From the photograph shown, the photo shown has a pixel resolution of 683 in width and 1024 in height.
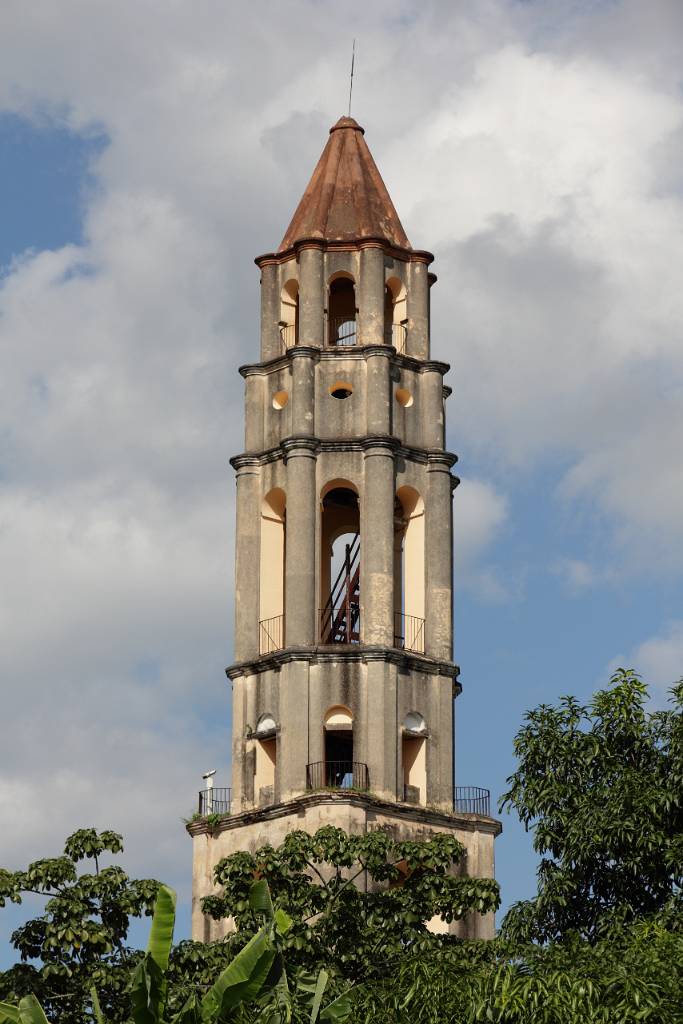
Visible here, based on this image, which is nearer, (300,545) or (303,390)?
(300,545)

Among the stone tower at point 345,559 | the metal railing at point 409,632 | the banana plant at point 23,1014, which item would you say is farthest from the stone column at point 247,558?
the banana plant at point 23,1014

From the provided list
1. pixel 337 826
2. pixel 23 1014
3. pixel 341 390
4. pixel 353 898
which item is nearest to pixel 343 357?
→ pixel 341 390

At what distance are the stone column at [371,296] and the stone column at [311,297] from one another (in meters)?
0.93

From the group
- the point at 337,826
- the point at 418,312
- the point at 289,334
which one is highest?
the point at 418,312

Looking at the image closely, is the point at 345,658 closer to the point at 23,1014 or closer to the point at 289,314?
the point at 289,314

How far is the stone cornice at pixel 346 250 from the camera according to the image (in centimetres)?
6600

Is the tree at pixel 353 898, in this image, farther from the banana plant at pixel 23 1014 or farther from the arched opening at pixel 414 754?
the banana plant at pixel 23 1014

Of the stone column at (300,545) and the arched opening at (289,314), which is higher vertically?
the arched opening at (289,314)

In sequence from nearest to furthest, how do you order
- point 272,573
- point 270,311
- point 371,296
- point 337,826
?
point 337,826
point 272,573
point 371,296
point 270,311

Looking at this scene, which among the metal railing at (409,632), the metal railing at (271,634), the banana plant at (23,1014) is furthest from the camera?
the metal railing at (271,634)

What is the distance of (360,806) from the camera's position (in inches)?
2357

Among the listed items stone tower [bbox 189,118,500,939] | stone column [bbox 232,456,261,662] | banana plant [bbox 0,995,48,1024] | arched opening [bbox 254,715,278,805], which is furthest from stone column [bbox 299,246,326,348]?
banana plant [bbox 0,995,48,1024]

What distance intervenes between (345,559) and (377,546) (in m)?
2.83

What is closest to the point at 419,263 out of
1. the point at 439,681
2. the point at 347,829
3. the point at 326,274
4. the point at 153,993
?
the point at 326,274
